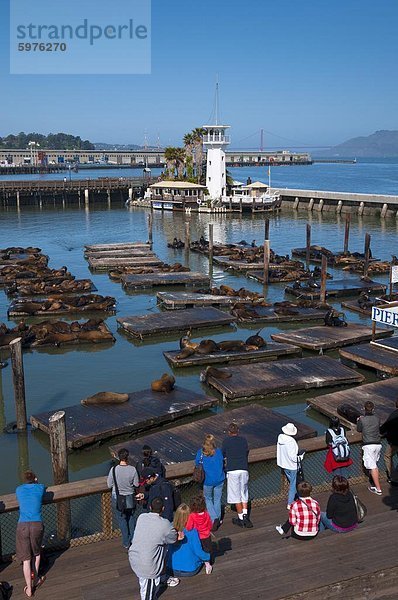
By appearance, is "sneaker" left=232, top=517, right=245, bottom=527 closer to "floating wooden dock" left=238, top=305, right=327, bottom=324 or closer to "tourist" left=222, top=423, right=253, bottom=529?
"tourist" left=222, top=423, right=253, bottom=529

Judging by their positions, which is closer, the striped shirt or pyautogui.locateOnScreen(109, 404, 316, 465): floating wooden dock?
the striped shirt

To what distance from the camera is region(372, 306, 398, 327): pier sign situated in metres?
14.1

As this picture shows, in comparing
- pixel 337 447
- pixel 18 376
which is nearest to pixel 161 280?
pixel 18 376

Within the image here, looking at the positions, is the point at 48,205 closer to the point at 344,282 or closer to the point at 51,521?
the point at 344,282

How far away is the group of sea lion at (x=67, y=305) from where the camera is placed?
23312 millimetres

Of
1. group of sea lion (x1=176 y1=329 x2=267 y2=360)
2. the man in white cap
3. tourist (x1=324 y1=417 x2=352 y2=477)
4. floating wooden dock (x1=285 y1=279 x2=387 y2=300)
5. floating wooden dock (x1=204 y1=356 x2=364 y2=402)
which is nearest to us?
the man in white cap

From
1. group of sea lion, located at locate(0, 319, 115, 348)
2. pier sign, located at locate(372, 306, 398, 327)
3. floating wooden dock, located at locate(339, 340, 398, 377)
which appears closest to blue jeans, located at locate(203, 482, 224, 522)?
pier sign, located at locate(372, 306, 398, 327)

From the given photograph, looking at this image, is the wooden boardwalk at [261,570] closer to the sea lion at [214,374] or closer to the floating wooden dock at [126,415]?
the floating wooden dock at [126,415]

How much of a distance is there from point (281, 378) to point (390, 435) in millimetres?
7515

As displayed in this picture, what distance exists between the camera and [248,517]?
7238 millimetres

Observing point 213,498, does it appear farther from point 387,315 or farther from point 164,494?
point 387,315

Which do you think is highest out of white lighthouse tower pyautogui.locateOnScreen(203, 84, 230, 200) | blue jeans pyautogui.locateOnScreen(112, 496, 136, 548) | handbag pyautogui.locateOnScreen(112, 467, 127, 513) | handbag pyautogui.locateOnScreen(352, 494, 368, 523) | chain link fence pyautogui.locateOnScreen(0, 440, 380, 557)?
white lighthouse tower pyautogui.locateOnScreen(203, 84, 230, 200)

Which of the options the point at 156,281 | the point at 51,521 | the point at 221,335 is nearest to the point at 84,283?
the point at 156,281

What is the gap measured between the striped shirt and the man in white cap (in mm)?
878
